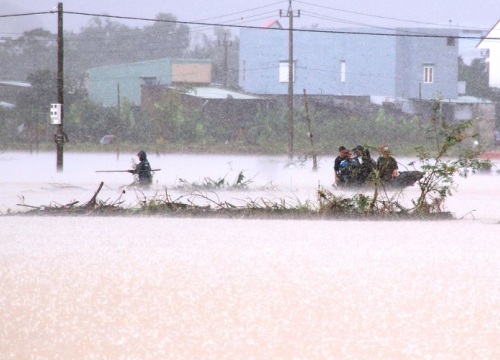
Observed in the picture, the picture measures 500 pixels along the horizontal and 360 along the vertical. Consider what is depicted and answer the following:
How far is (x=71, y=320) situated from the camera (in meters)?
9.41

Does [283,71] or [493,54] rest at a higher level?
[493,54]

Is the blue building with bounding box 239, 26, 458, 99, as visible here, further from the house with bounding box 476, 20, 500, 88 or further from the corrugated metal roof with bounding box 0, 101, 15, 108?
the corrugated metal roof with bounding box 0, 101, 15, 108

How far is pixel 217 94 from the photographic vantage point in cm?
6825

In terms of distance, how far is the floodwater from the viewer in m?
8.49

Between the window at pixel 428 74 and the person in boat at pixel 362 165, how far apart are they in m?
43.5

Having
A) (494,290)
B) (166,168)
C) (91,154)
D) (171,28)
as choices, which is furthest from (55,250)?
(171,28)

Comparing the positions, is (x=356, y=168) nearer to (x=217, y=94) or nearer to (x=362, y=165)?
(x=362, y=165)

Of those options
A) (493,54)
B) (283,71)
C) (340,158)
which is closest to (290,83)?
(340,158)

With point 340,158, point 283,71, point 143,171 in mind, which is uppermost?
point 283,71

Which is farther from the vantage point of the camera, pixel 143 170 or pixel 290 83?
pixel 290 83

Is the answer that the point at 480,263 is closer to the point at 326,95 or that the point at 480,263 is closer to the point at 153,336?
the point at 153,336

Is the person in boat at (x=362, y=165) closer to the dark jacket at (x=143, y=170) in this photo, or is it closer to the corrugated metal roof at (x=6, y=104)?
the dark jacket at (x=143, y=170)

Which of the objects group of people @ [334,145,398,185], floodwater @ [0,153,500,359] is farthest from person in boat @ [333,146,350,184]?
floodwater @ [0,153,500,359]

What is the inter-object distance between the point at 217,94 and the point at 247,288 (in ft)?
188
